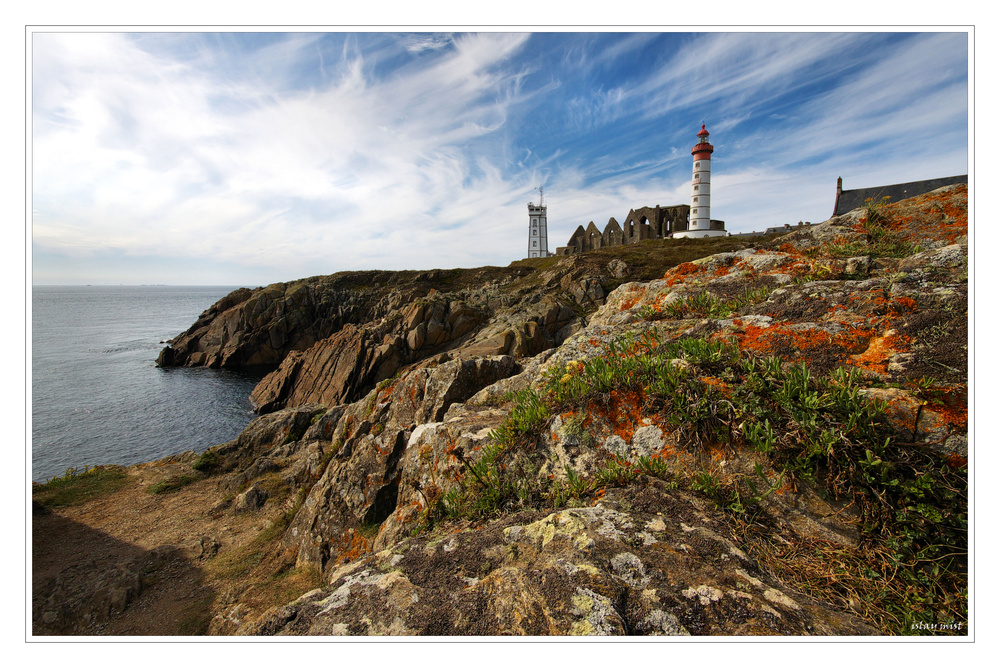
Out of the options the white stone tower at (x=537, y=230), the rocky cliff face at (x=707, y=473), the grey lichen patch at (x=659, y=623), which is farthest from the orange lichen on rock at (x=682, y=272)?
the white stone tower at (x=537, y=230)

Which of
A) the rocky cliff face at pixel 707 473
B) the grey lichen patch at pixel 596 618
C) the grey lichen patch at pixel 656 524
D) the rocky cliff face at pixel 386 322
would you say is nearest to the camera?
the grey lichen patch at pixel 596 618

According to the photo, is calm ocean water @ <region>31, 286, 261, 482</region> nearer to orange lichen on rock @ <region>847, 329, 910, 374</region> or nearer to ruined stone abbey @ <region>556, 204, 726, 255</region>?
orange lichen on rock @ <region>847, 329, 910, 374</region>

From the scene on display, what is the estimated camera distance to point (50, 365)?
45312 millimetres

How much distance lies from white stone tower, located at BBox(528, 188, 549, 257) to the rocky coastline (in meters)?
89.7

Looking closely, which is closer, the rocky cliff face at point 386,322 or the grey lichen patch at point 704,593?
the grey lichen patch at point 704,593

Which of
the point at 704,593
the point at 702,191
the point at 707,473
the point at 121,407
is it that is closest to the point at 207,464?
the point at 707,473

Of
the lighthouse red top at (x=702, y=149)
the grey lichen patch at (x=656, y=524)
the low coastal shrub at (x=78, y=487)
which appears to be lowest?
the low coastal shrub at (x=78, y=487)

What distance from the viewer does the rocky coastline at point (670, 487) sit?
8.04ft

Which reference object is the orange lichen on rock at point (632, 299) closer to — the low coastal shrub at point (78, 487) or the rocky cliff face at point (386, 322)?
the rocky cliff face at point (386, 322)

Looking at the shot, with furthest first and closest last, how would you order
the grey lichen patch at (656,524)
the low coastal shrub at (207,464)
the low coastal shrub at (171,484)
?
the low coastal shrub at (207,464)
the low coastal shrub at (171,484)
the grey lichen patch at (656,524)

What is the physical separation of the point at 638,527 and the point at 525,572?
91cm

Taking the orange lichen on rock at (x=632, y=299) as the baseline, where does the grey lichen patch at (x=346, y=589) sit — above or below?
below

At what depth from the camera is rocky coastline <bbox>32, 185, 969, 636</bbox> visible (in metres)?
2.45

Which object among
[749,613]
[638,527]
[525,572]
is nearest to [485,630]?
[525,572]
